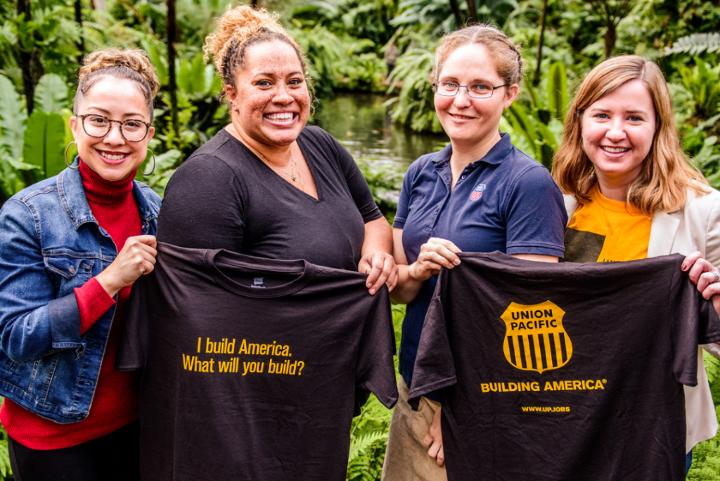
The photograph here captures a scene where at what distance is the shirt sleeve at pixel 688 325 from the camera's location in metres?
1.98

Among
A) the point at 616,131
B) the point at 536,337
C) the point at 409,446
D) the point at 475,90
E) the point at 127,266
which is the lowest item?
the point at 409,446

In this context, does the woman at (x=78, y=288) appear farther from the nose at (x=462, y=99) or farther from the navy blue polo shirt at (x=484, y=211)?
the nose at (x=462, y=99)

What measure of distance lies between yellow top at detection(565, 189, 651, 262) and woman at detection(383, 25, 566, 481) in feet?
0.79

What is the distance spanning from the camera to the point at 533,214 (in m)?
2.01

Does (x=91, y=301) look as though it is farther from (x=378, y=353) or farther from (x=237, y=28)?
(x=237, y=28)

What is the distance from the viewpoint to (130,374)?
2158mm

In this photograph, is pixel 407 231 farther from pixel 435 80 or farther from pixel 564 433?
pixel 564 433

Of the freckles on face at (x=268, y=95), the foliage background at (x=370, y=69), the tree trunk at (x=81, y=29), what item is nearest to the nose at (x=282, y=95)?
the freckles on face at (x=268, y=95)

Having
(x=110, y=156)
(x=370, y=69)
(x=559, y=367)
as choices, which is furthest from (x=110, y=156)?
(x=370, y=69)

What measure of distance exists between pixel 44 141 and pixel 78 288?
10.3 feet

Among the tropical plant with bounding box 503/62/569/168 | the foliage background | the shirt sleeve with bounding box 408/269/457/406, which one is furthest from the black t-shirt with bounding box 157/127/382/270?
the tropical plant with bounding box 503/62/569/168

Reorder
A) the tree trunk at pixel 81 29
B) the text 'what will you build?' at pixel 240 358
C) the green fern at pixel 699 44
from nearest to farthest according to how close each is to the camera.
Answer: the text 'what will you build?' at pixel 240 358 < the tree trunk at pixel 81 29 < the green fern at pixel 699 44

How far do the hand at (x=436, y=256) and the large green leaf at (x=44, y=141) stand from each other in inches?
136

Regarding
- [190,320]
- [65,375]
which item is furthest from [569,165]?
[65,375]
